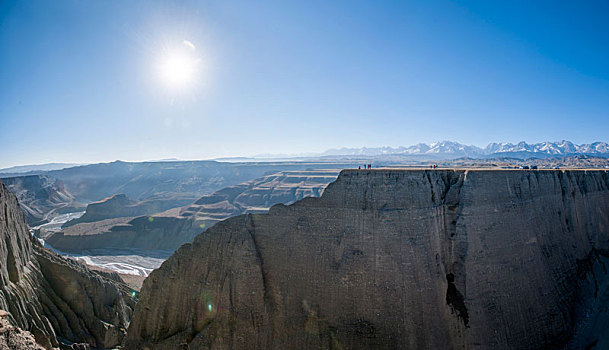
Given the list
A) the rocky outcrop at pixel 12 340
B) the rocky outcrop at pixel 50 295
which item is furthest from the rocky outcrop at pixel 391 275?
the rocky outcrop at pixel 50 295

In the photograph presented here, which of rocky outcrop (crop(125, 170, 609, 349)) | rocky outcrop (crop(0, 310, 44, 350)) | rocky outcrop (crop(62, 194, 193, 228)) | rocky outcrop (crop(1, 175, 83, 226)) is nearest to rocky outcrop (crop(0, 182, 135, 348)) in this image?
rocky outcrop (crop(0, 310, 44, 350))

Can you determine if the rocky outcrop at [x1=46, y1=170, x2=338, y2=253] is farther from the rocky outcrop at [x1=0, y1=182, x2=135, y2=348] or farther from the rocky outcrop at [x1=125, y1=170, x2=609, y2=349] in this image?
the rocky outcrop at [x1=125, y1=170, x2=609, y2=349]

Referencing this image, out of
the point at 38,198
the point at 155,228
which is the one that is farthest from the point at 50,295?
the point at 38,198

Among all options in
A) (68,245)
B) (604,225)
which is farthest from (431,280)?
(68,245)

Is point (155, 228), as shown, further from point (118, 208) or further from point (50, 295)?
point (50, 295)

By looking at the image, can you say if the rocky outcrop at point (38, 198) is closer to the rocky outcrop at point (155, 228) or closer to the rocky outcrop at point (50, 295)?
the rocky outcrop at point (155, 228)
